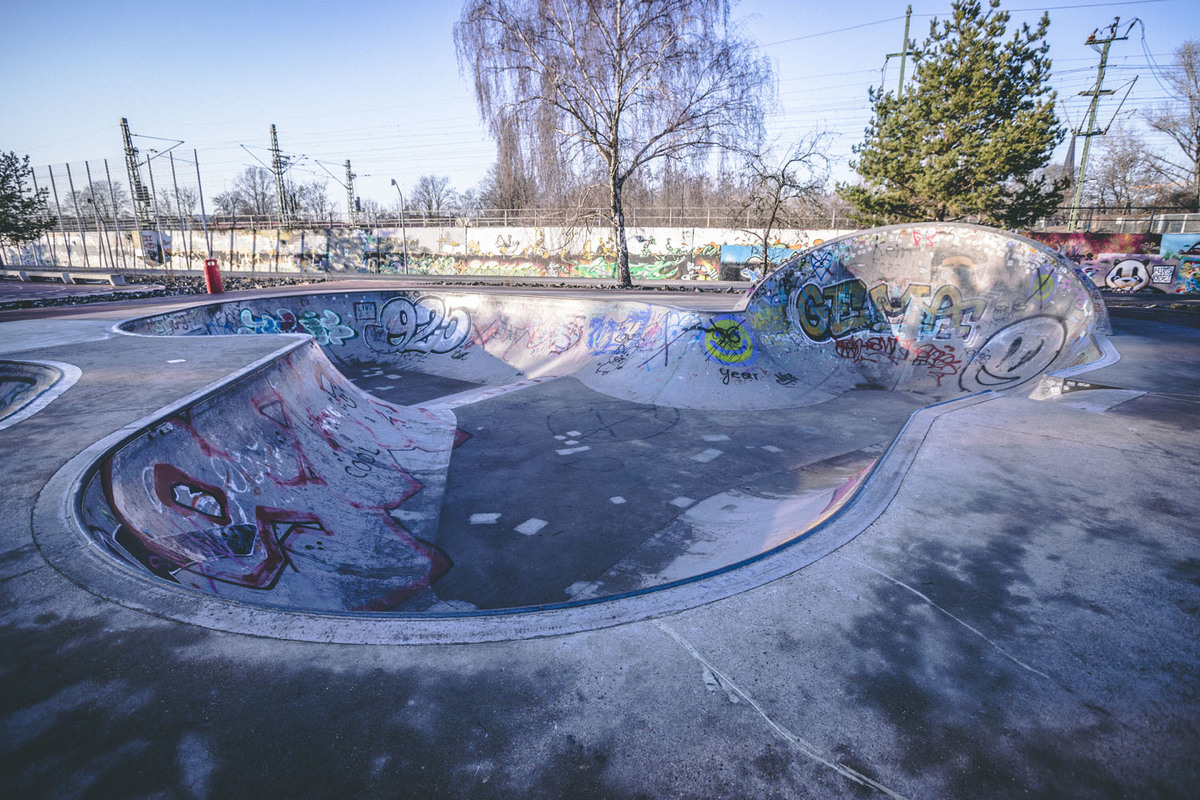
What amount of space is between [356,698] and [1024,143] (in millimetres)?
25992

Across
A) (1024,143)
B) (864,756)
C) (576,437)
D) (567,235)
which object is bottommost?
(576,437)

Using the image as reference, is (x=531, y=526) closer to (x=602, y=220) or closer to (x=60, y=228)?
(x=602, y=220)

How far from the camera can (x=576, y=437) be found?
9.88 m

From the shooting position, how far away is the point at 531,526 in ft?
21.7

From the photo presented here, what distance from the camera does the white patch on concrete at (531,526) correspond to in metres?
6.49

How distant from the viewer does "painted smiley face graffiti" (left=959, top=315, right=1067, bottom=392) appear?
11.3 meters

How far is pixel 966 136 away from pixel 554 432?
21131mm

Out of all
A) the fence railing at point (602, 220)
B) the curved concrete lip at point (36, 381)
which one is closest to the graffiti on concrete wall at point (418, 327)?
the fence railing at point (602, 220)

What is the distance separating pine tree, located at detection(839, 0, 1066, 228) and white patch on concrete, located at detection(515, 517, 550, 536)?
21906 mm

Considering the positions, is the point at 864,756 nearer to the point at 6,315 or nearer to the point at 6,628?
the point at 6,628

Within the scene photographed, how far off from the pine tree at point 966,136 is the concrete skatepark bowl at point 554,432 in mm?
10984

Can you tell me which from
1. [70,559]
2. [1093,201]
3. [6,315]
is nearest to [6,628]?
[70,559]

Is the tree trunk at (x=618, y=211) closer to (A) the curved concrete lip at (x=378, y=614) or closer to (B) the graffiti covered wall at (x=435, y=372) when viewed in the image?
(B) the graffiti covered wall at (x=435, y=372)

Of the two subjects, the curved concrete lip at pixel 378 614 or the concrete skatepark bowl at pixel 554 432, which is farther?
the concrete skatepark bowl at pixel 554 432
